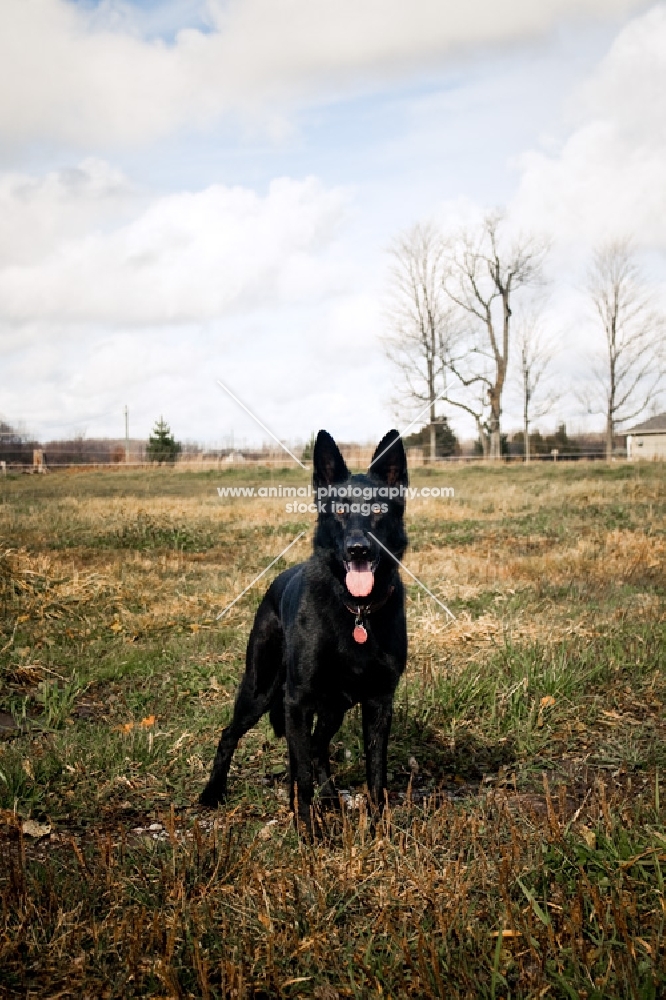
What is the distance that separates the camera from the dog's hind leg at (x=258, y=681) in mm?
4438

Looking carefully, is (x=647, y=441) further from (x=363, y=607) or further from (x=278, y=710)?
(x=363, y=607)

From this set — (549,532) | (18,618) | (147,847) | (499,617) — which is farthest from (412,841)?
(549,532)

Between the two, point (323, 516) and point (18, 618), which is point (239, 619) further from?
point (323, 516)

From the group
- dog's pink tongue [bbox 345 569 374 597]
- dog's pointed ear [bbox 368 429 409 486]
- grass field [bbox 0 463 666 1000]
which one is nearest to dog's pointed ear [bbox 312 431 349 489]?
dog's pointed ear [bbox 368 429 409 486]

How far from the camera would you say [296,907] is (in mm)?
2758

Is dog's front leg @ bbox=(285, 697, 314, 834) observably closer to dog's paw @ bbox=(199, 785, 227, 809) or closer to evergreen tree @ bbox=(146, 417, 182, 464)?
A: dog's paw @ bbox=(199, 785, 227, 809)

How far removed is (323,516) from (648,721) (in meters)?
2.58

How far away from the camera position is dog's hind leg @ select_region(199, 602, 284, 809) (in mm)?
4438

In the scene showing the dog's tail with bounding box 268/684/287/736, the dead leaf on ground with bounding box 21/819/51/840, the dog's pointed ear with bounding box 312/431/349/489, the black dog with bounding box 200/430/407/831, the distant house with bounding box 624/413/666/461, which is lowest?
the dead leaf on ground with bounding box 21/819/51/840

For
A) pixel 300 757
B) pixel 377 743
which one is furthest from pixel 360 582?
pixel 300 757

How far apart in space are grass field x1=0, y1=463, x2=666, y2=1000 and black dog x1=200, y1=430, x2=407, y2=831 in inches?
12.9

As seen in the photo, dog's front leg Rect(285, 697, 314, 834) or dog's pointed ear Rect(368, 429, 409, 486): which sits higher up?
dog's pointed ear Rect(368, 429, 409, 486)

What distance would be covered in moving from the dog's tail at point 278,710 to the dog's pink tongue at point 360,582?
897 mm

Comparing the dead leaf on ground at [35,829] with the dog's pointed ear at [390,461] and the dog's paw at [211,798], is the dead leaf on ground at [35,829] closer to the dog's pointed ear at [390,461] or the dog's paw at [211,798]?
the dog's paw at [211,798]
